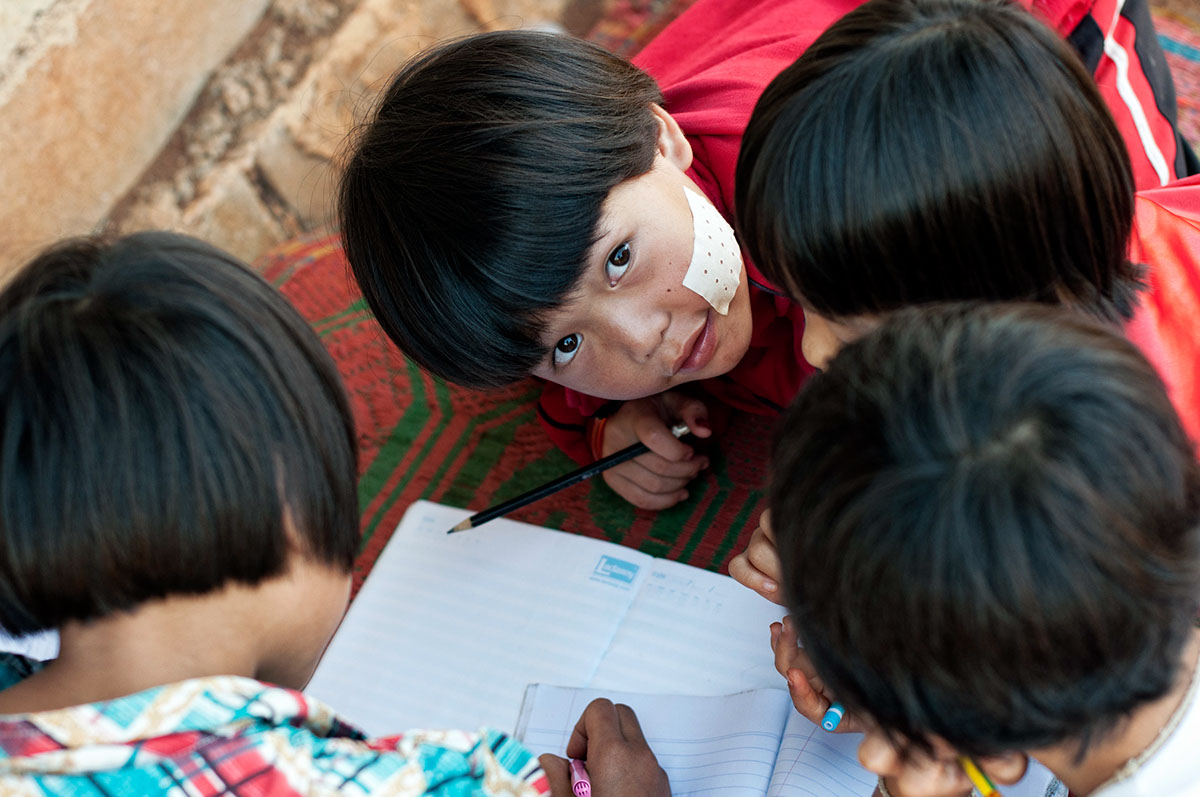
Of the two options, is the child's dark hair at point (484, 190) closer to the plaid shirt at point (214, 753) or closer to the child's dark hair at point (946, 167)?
the child's dark hair at point (946, 167)

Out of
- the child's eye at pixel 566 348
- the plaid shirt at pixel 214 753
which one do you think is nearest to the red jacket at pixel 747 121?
the child's eye at pixel 566 348

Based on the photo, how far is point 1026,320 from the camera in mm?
433

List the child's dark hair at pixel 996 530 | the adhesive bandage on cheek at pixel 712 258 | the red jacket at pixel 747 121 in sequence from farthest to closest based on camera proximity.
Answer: the red jacket at pixel 747 121 → the adhesive bandage on cheek at pixel 712 258 → the child's dark hair at pixel 996 530

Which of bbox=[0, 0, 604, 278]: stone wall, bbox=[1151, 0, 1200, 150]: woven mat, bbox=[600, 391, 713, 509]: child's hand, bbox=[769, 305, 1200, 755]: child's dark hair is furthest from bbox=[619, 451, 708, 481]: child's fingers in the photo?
bbox=[1151, 0, 1200, 150]: woven mat

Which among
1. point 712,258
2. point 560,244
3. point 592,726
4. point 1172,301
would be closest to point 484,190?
point 560,244

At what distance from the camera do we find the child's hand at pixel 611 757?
0.64 m

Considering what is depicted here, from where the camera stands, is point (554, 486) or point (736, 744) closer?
point (736, 744)

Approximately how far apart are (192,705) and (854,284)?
458 mm

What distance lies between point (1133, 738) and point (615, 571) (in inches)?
16.0

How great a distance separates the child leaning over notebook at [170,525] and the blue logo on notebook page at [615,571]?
0.25 metres

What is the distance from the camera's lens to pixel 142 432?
476mm

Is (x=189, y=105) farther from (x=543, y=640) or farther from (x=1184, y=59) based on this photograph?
(x=1184, y=59)

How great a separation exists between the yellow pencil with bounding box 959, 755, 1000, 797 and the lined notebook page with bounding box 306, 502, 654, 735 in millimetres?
336

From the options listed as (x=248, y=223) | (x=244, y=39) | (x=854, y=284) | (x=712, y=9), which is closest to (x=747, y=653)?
(x=854, y=284)
